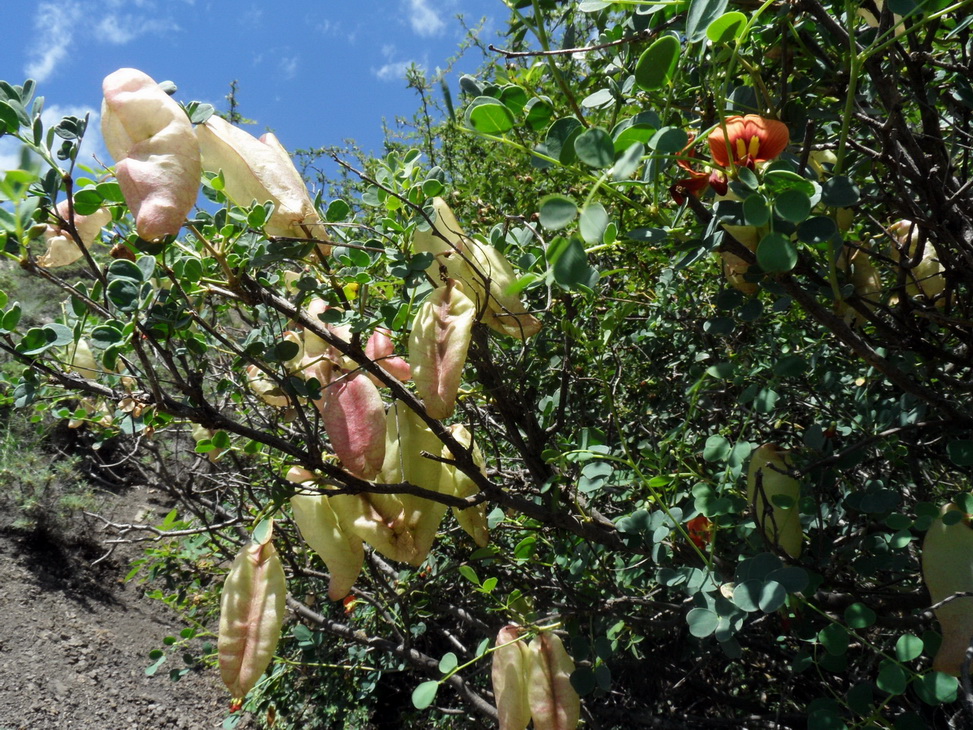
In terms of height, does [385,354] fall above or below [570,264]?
above

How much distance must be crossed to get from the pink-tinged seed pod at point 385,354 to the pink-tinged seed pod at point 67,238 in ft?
1.12

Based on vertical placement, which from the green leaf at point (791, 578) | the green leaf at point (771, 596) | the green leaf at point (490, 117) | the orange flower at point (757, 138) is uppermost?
the green leaf at point (490, 117)

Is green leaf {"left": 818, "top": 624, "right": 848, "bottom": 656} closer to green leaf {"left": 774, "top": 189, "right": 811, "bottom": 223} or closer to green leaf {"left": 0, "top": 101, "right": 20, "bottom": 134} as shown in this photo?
green leaf {"left": 774, "top": 189, "right": 811, "bottom": 223}

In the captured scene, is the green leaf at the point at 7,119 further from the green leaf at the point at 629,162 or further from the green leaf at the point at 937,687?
the green leaf at the point at 937,687

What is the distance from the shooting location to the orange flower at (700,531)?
3.40ft

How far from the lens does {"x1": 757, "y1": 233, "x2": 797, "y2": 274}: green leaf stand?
489 mm

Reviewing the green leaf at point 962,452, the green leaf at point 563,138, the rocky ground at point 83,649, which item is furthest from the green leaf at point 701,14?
the rocky ground at point 83,649

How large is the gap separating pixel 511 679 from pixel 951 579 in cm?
56

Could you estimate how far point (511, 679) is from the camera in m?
1.02

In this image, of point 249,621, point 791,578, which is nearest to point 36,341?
point 249,621

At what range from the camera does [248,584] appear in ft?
3.24

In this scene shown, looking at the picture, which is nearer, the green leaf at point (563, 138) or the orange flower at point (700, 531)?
the green leaf at point (563, 138)

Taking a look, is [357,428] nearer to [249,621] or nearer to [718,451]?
[249,621]

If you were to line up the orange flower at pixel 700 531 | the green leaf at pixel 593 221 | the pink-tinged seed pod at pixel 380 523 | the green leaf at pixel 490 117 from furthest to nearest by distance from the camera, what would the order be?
1. the orange flower at pixel 700 531
2. the pink-tinged seed pod at pixel 380 523
3. the green leaf at pixel 490 117
4. the green leaf at pixel 593 221
